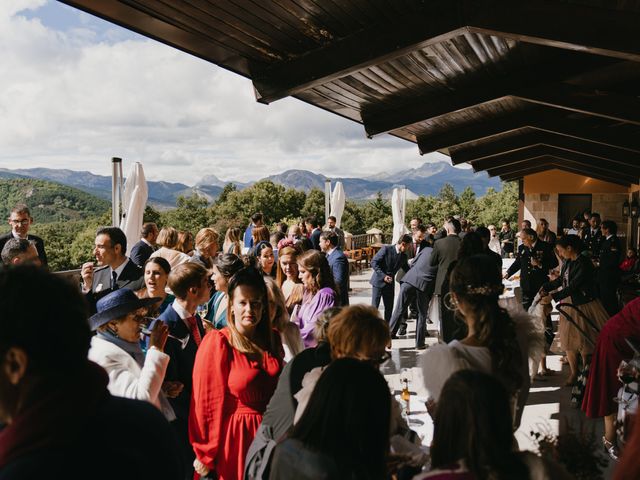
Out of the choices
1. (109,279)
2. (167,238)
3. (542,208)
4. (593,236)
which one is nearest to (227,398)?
(109,279)

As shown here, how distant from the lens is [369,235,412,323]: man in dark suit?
25.8 ft

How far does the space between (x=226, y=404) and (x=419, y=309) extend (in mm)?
5007

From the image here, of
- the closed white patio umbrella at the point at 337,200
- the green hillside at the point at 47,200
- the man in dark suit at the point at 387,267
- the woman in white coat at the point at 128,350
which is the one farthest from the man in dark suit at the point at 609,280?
the green hillside at the point at 47,200

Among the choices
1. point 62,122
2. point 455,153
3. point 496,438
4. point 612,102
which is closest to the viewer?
point 496,438

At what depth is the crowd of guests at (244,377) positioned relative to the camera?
1.01 m

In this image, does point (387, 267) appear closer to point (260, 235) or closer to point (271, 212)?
point (260, 235)

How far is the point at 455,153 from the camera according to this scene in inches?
470

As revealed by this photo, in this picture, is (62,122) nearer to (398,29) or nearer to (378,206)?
(378,206)

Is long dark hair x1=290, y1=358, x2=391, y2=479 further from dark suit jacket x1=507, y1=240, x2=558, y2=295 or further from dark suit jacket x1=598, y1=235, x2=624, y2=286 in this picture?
dark suit jacket x1=598, y1=235, x2=624, y2=286

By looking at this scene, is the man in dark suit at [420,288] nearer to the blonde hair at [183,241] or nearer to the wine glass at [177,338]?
the blonde hair at [183,241]

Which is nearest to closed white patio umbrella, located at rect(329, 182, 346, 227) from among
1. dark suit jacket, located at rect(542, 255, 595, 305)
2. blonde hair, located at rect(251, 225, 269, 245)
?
blonde hair, located at rect(251, 225, 269, 245)

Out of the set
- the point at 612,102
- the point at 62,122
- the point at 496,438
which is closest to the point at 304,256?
the point at 496,438

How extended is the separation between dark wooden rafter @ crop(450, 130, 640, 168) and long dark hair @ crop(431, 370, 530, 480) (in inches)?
362

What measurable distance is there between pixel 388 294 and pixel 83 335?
7.12 m
